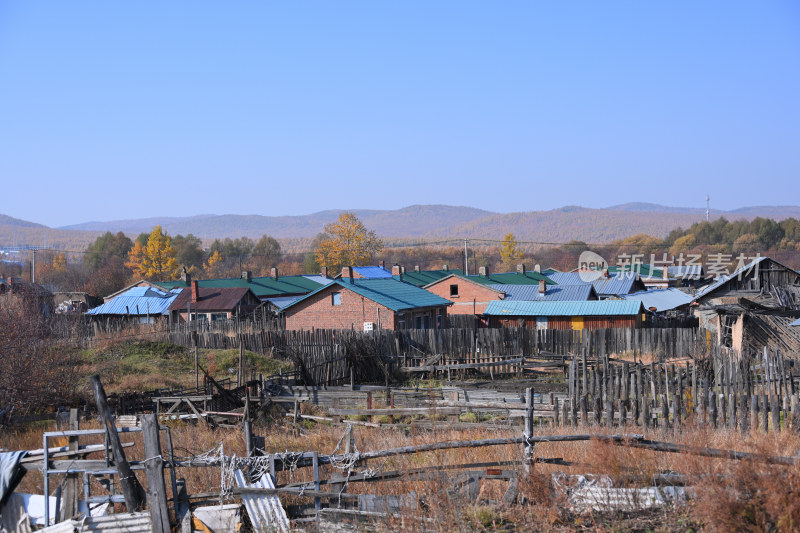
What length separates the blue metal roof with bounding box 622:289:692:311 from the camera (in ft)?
149

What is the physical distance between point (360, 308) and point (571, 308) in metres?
10.7

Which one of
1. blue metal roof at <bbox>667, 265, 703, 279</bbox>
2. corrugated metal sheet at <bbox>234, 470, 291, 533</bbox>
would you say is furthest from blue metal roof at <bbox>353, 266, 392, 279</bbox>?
corrugated metal sheet at <bbox>234, 470, 291, 533</bbox>

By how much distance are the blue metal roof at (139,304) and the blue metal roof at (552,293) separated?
21330mm

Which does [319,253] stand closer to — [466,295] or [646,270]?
[646,270]

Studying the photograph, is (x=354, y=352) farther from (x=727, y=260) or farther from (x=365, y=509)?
(x=727, y=260)

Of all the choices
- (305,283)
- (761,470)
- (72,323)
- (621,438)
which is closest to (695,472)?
(761,470)

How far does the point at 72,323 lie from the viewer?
3762 cm

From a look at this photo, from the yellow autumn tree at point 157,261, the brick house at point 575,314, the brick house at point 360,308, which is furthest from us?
the yellow autumn tree at point 157,261

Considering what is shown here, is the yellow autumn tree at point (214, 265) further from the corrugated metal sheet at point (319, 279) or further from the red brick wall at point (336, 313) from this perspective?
the red brick wall at point (336, 313)

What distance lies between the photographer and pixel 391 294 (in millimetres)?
37844

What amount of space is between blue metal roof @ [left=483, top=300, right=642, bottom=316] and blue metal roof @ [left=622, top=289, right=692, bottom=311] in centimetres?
819

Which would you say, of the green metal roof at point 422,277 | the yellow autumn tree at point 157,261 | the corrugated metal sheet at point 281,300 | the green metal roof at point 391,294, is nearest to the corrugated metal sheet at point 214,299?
the corrugated metal sheet at point 281,300

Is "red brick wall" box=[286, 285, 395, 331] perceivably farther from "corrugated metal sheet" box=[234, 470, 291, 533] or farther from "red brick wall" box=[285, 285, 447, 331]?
"corrugated metal sheet" box=[234, 470, 291, 533]

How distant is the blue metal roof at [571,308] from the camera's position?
3616 cm
